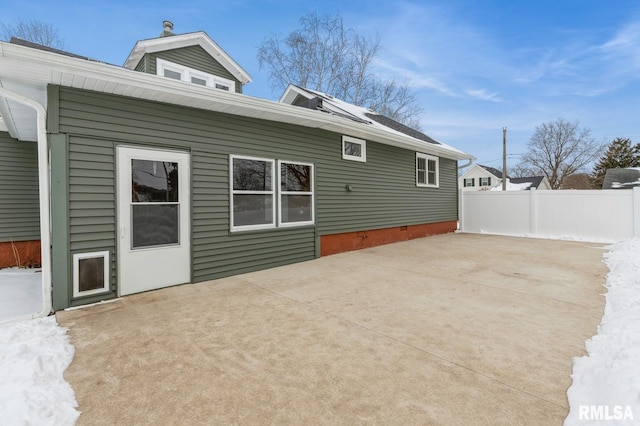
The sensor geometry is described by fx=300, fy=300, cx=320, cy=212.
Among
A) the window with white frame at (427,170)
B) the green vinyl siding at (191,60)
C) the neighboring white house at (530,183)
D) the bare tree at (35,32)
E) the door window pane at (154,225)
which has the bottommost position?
the door window pane at (154,225)

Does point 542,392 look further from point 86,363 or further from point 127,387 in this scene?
point 86,363

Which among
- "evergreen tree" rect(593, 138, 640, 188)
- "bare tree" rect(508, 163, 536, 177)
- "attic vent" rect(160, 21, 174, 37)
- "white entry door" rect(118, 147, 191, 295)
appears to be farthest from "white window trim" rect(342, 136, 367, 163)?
"bare tree" rect(508, 163, 536, 177)

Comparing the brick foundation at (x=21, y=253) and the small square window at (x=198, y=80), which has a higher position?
the small square window at (x=198, y=80)

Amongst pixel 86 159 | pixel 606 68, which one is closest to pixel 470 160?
pixel 86 159

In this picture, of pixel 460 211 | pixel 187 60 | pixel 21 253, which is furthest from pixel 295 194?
pixel 460 211

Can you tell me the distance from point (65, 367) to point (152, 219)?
7.33 feet

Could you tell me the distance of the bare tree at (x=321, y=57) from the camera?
16750mm

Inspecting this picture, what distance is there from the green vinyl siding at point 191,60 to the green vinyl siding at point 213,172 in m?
4.47

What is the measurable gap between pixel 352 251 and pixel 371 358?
16.1ft

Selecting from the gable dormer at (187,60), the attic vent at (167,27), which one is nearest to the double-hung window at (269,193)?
the gable dormer at (187,60)

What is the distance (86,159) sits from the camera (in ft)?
12.0

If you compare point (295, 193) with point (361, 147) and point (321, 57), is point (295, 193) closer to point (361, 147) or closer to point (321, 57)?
point (361, 147)

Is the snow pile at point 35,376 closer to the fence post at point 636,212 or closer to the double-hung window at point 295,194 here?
the double-hung window at point 295,194

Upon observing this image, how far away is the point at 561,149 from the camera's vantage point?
95.9 feet
